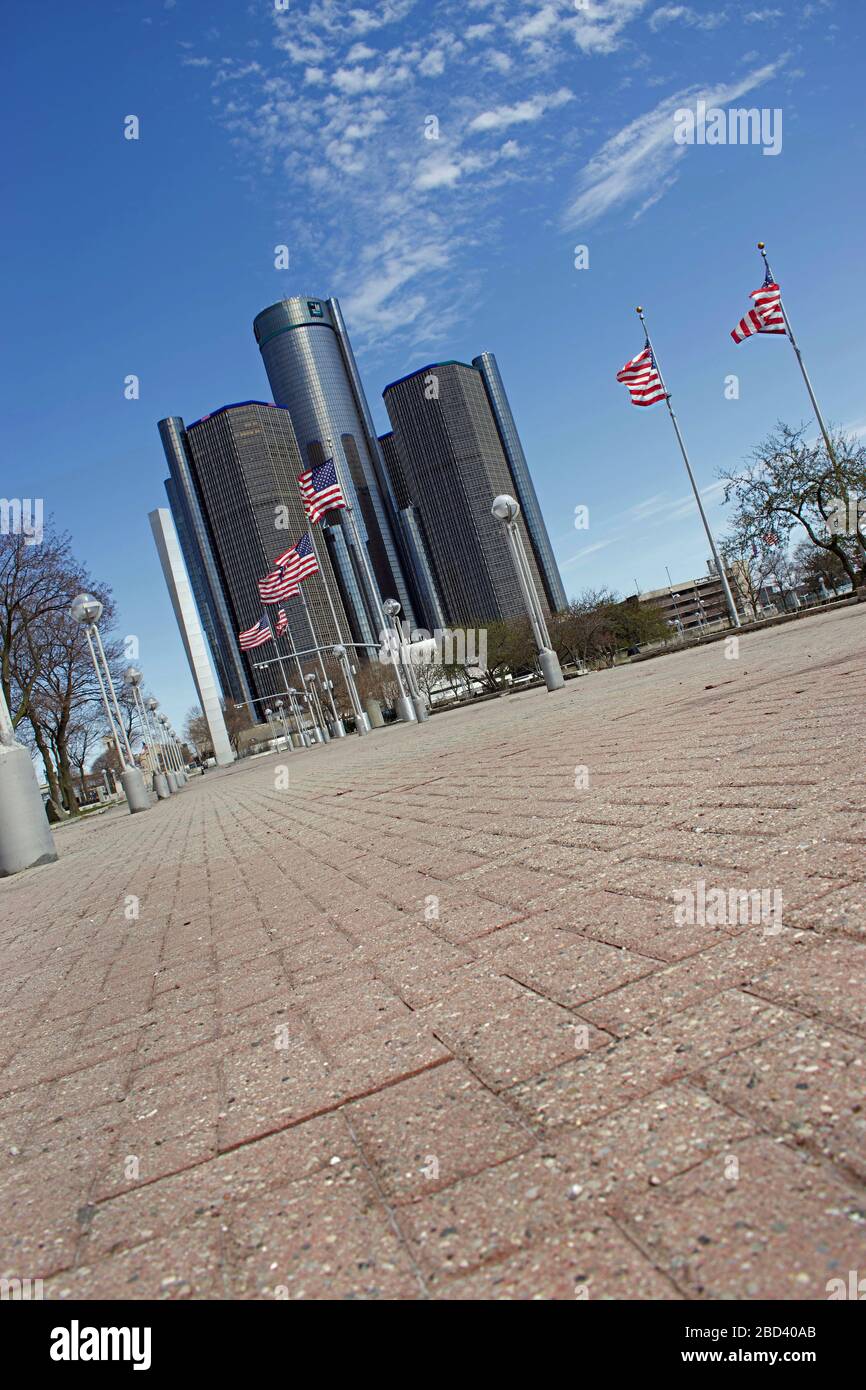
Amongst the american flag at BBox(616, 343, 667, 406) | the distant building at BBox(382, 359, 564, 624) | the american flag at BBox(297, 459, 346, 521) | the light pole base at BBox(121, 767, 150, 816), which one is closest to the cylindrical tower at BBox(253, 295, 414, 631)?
the distant building at BBox(382, 359, 564, 624)

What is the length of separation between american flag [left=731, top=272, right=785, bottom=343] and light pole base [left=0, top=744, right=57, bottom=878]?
24.3 m

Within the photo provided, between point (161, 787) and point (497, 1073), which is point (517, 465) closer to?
point (161, 787)

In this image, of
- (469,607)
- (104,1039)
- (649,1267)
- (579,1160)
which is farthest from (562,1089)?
(469,607)

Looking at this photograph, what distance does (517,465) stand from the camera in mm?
159875

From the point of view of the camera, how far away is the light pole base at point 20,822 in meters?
13.7

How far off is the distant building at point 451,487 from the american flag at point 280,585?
93.0 m

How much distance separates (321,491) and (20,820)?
20863 millimetres

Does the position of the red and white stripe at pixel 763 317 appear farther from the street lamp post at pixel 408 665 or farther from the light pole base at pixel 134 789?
the light pole base at pixel 134 789

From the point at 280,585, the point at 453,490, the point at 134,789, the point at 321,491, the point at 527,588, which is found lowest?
the point at 134,789

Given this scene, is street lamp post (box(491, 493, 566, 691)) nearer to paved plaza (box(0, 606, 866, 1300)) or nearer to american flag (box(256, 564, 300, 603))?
american flag (box(256, 564, 300, 603))

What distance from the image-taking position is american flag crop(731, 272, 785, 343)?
2694cm

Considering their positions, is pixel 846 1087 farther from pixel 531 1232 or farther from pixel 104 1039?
pixel 104 1039

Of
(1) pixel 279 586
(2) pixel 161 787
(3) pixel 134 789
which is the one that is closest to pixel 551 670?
(3) pixel 134 789

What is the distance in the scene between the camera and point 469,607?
136625mm
